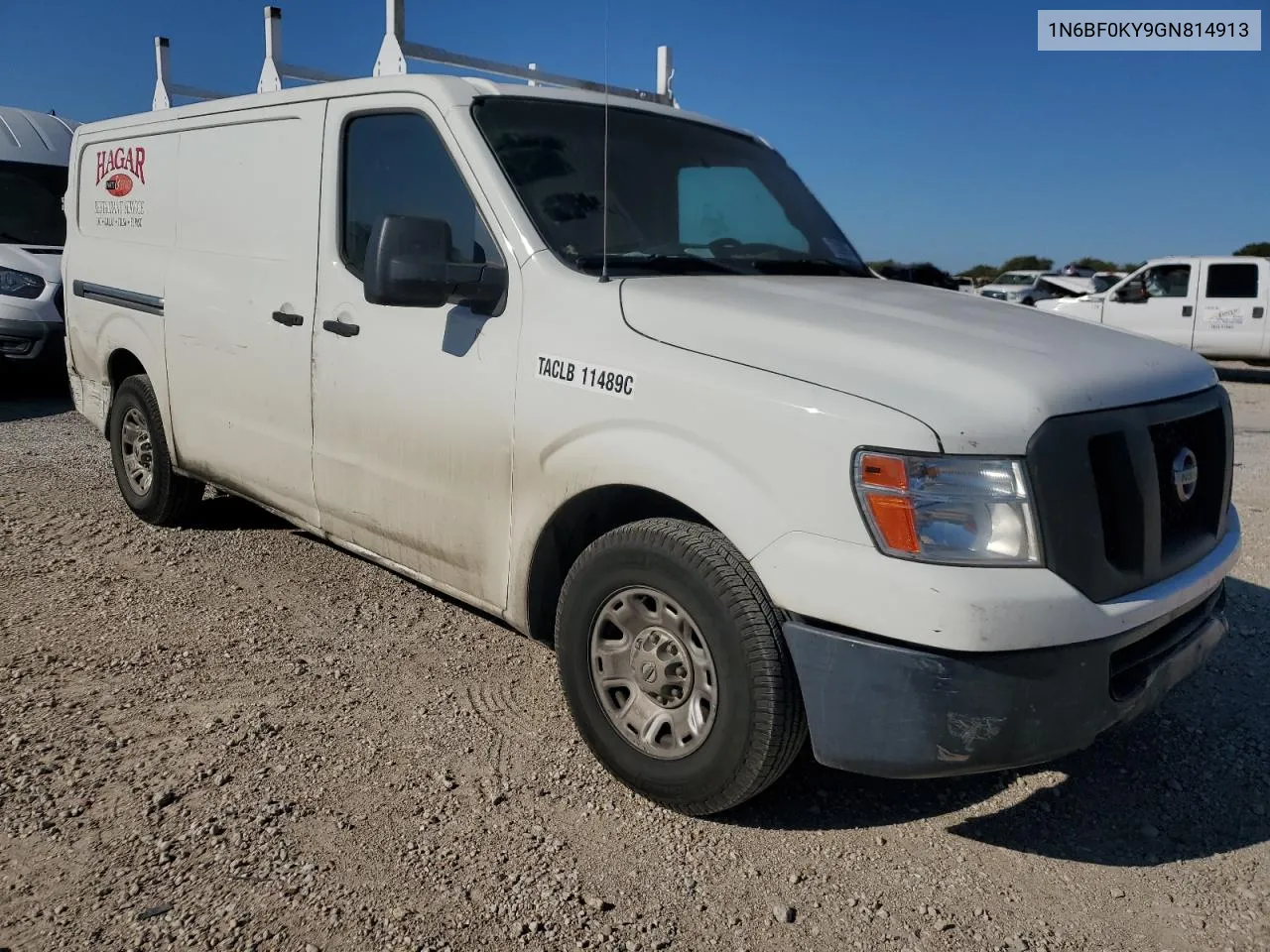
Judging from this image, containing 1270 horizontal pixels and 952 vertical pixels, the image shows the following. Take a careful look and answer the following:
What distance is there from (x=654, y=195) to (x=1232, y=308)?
52.5 ft

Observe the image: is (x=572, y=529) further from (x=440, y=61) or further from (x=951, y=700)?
(x=440, y=61)

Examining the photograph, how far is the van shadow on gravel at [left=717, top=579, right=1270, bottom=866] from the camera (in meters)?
3.03

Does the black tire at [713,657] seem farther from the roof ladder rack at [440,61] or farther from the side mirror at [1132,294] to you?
the side mirror at [1132,294]

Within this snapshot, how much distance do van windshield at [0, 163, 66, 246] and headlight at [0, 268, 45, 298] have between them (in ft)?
2.49

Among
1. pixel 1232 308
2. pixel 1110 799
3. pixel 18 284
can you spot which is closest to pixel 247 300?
pixel 1110 799

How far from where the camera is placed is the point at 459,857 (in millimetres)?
2797

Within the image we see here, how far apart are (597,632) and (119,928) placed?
1403 mm

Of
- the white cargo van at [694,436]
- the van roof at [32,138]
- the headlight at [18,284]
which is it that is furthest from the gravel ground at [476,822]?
the van roof at [32,138]

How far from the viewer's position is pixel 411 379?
3635 millimetres

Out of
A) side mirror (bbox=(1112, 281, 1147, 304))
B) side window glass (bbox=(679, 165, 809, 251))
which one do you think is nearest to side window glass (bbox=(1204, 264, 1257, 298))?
side mirror (bbox=(1112, 281, 1147, 304))

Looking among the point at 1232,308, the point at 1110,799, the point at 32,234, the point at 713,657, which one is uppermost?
the point at 32,234

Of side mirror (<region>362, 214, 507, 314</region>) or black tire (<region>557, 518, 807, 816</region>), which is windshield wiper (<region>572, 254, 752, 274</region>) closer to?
side mirror (<region>362, 214, 507, 314</region>)

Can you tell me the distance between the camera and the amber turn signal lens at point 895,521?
2473 millimetres

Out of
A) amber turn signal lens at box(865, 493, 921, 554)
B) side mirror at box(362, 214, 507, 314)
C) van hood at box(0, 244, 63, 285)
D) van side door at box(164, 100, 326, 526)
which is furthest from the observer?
van hood at box(0, 244, 63, 285)
